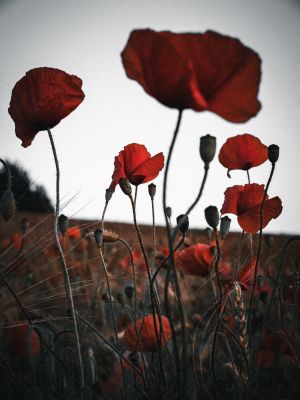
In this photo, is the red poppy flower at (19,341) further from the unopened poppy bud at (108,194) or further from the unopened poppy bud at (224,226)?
the unopened poppy bud at (224,226)

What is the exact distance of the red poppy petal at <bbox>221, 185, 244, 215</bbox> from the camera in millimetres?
998

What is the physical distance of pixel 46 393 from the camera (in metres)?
0.81

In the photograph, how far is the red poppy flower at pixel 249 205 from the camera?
0.97 m

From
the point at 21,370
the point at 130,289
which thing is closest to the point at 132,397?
the point at 130,289

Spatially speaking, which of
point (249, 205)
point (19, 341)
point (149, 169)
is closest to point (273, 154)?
point (249, 205)

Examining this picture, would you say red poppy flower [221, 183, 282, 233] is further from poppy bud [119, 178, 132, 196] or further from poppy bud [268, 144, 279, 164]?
poppy bud [119, 178, 132, 196]

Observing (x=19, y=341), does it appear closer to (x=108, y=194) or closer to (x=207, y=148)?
(x=108, y=194)

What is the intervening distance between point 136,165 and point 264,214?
0.41 m

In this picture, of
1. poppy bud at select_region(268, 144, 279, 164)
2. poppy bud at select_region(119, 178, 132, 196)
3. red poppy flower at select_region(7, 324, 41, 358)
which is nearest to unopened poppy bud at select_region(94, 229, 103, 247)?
poppy bud at select_region(119, 178, 132, 196)

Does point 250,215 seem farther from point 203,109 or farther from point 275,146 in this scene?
point 203,109

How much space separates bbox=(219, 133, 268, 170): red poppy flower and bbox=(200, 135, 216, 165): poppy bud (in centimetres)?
55

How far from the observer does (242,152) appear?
1.05 meters

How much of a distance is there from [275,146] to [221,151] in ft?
0.80

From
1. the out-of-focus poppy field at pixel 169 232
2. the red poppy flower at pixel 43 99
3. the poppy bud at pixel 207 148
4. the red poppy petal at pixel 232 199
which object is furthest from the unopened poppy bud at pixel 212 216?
the red poppy flower at pixel 43 99
